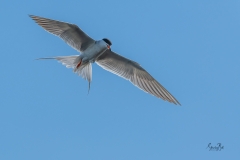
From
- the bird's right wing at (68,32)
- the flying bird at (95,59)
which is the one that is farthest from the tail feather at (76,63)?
the bird's right wing at (68,32)

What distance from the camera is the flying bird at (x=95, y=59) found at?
40.5ft

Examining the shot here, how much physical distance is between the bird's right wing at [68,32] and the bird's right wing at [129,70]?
2.04ft

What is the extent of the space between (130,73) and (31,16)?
293 centimetres

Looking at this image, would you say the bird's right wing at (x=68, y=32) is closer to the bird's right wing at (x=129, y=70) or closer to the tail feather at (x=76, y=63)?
the tail feather at (x=76, y=63)

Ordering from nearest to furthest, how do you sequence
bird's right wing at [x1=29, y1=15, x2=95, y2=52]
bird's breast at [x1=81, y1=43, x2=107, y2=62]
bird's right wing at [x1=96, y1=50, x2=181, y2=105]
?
bird's right wing at [x1=29, y1=15, x2=95, y2=52], bird's breast at [x1=81, y1=43, x2=107, y2=62], bird's right wing at [x1=96, y1=50, x2=181, y2=105]

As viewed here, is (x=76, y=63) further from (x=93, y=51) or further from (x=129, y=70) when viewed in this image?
(x=129, y=70)

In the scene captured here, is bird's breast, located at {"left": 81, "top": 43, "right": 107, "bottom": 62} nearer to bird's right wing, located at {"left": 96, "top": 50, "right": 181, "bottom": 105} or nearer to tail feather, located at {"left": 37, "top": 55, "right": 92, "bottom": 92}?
tail feather, located at {"left": 37, "top": 55, "right": 92, "bottom": 92}

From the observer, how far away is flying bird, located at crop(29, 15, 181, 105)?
486 inches

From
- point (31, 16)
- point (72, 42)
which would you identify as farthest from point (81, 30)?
point (31, 16)

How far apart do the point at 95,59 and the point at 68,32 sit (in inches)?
38.2

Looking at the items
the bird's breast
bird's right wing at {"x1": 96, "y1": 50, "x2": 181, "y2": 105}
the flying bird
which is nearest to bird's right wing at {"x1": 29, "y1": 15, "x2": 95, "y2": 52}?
the flying bird

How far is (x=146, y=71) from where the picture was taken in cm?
1289

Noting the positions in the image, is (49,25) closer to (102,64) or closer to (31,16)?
(31,16)

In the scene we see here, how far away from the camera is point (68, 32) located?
12.5 m
